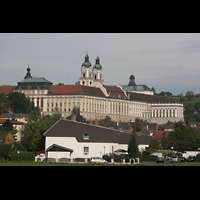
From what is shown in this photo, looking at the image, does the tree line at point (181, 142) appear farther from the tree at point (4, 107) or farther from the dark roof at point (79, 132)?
the tree at point (4, 107)

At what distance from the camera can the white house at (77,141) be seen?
2117 inches

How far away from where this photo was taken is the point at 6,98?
198625 mm

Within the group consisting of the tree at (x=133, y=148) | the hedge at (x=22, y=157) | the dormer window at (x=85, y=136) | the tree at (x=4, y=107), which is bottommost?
the hedge at (x=22, y=157)

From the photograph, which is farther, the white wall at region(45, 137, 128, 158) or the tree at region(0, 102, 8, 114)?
the tree at region(0, 102, 8, 114)

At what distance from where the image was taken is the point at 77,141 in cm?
5522

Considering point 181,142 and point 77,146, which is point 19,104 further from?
point 77,146

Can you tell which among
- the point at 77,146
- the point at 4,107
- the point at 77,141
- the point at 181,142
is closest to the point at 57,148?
the point at 77,146

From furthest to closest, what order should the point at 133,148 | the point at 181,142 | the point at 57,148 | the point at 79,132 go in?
the point at 181,142, the point at 79,132, the point at 57,148, the point at 133,148

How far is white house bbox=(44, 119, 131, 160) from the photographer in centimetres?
5378

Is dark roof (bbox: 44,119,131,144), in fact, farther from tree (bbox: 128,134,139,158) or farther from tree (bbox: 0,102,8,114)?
tree (bbox: 0,102,8,114)

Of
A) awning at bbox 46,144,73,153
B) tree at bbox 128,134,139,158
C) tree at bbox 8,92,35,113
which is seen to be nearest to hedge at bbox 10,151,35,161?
awning at bbox 46,144,73,153

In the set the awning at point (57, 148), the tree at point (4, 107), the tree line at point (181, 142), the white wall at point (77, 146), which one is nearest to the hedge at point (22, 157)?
the awning at point (57, 148)
